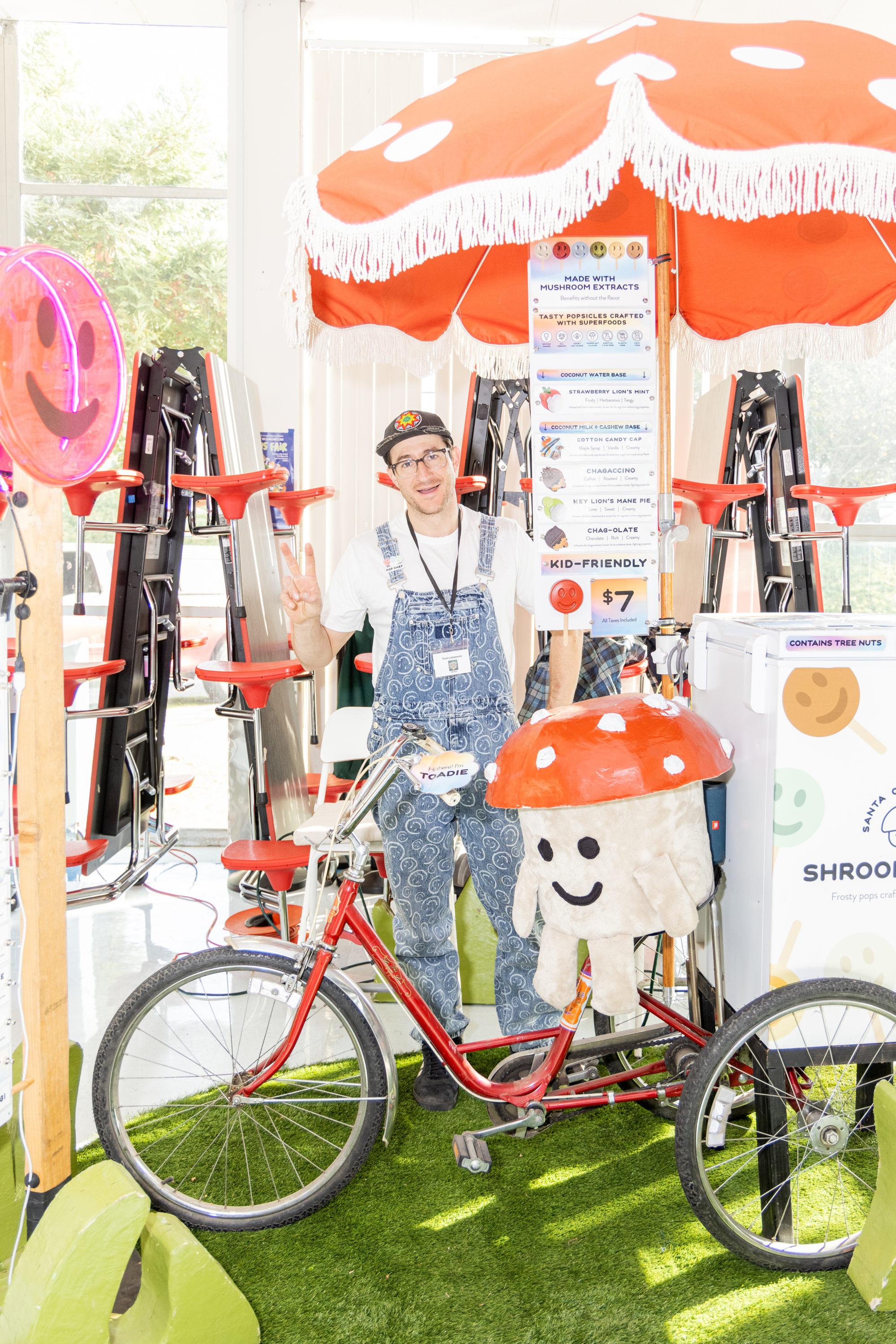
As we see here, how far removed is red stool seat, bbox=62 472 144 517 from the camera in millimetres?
2963

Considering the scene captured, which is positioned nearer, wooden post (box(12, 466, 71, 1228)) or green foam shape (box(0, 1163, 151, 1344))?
green foam shape (box(0, 1163, 151, 1344))

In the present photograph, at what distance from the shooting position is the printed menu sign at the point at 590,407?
2.13m

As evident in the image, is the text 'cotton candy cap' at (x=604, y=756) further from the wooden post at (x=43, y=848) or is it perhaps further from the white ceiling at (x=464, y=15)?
the white ceiling at (x=464, y=15)

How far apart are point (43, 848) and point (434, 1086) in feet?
4.13

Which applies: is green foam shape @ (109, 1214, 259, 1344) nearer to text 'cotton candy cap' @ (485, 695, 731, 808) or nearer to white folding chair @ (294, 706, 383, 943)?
text 'cotton candy cap' @ (485, 695, 731, 808)

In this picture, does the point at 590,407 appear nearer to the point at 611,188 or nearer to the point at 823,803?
the point at 611,188

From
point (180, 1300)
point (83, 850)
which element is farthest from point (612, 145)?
point (83, 850)

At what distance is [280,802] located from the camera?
3824 millimetres

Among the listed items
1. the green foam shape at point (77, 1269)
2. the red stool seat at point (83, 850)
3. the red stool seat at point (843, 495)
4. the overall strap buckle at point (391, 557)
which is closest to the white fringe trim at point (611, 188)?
the overall strap buckle at point (391, 557)

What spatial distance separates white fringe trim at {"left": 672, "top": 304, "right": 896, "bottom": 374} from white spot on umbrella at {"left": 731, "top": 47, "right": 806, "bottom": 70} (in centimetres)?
97

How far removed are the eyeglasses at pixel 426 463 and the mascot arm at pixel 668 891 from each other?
43.2 inches

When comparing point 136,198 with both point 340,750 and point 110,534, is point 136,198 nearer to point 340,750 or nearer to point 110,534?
point 110,534

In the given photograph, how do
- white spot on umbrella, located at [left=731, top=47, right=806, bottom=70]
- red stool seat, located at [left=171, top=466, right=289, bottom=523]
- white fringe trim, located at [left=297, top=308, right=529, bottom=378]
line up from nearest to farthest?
white spot on umbrella, located at [left=731, top=47, right=806, bottom=70] → white fringe trim, located at [left=297, top=308, right=529, bottom=378] → red stool seat, located at [left=171, top=466, right=289, bottom=523]

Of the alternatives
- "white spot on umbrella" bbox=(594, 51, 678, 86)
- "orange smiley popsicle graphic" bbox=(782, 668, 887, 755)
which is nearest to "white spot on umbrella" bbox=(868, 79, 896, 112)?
"white spot on umbrella" bbox=(594, 51, 678, 86)
